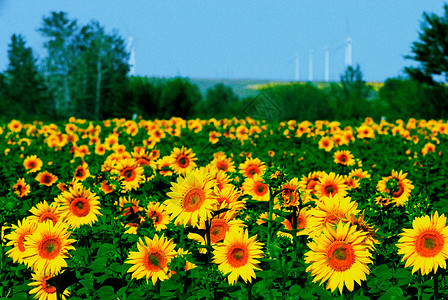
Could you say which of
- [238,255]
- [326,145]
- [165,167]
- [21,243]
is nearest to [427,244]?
Answer: [238,255]

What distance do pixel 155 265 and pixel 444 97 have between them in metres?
38.6

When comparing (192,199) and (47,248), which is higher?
(192,199)

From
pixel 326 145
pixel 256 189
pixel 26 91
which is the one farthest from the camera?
pixel 26 91

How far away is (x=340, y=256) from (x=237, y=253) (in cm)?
55

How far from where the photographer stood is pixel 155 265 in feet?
9.02

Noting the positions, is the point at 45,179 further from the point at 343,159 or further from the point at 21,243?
the point at 343,159

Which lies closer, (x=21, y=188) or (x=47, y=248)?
(x=47, y=248)

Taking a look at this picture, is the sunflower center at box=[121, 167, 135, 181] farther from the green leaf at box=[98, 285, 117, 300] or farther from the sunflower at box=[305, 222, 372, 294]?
the sunflower at box=[305, 222, 372, 294]

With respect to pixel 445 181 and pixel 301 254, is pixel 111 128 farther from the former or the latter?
pixel 301 254

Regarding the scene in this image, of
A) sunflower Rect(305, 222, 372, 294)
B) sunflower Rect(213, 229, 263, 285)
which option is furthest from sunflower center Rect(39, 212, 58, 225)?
sunflower Rect(305, 222, 372, 294)

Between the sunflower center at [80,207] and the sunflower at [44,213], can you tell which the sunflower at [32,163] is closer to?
the sunflower center at [80,207]

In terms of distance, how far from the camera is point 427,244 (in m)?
2.49

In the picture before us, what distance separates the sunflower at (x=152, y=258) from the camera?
2719 millimetres

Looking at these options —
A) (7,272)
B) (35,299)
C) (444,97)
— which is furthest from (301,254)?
(444,97)
